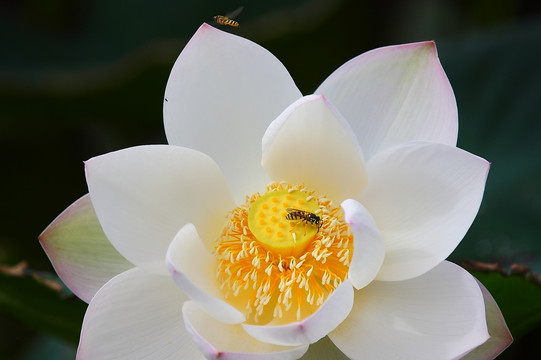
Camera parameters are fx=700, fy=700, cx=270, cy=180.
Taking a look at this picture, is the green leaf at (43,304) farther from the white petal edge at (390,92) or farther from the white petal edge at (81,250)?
the white petal edge at (390,92)

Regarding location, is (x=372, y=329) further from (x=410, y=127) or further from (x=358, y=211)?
(x=410, y=127)

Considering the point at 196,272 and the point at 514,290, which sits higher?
the point at 196,272

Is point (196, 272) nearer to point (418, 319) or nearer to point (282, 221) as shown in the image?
point (282, 221)

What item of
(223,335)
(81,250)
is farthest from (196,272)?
(81,250)

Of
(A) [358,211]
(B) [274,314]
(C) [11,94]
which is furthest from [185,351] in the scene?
(C) [11,94]

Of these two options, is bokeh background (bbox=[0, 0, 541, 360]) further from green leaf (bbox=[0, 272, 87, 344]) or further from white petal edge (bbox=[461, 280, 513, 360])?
white petal edge (bbox=[461, 280, 513, 360])

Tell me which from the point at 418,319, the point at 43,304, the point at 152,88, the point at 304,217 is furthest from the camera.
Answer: the point at 152,88

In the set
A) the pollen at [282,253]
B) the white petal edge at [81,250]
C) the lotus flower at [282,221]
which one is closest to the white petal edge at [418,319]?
the lotus flower at [282,221]
